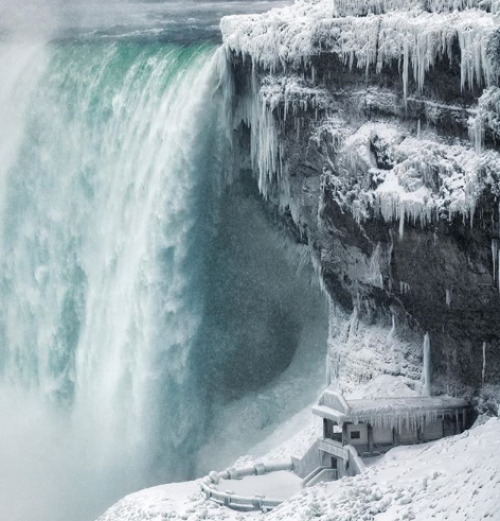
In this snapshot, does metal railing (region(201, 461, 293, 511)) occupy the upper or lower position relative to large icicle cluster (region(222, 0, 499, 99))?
lower

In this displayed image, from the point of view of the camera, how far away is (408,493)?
41.3 metres

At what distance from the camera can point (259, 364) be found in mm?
55188

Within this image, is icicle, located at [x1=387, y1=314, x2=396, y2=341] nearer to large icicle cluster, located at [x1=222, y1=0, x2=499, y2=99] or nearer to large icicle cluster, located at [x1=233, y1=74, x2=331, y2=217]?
large icicle cluster, located at [x1=233, y1=74, x2=331, y2=217]

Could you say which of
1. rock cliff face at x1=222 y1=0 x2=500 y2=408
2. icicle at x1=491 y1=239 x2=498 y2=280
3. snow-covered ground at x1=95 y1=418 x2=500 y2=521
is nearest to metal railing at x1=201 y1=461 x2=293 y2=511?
snow-covered ground at x1=95 y1=418 x2=500 y2=521

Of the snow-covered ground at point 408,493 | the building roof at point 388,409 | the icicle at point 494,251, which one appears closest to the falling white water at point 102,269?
the snow-covered ground at point 408,493

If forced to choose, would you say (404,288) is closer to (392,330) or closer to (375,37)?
(392,330)

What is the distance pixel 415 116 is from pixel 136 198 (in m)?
13.1

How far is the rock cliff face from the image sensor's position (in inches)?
1698

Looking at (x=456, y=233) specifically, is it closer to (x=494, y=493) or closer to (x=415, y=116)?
(x=415, y=116)

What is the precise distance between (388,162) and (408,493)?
929cm

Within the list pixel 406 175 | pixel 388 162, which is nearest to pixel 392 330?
pixel 388 162

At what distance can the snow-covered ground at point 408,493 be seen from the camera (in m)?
39.8

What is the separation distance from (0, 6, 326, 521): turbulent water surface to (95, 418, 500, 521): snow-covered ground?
7.93 m

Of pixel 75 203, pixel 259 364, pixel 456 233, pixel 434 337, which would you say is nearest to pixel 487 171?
pixel 456 233
